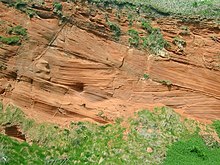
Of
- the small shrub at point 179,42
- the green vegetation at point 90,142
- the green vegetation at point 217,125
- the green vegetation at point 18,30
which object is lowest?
the green vegetation at point 90,142

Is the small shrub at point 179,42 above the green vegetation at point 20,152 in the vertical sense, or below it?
above

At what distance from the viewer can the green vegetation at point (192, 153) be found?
1585cm

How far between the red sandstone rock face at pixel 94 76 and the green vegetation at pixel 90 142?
0.58 meters

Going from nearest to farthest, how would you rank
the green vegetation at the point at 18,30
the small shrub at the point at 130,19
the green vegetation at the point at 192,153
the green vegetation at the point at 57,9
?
the green vegetation at the point at 192,153 < the green vegetation at the point at 18,30 < the green vegetation at the point at 57,9 < the small shrub at the point at 130,19

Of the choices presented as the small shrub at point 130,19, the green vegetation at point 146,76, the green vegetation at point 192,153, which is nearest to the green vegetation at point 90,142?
the green vegetation at point 192,153

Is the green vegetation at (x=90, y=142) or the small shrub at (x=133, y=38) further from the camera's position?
the small shrub at (x=133, y=38)

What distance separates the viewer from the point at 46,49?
17141 mm

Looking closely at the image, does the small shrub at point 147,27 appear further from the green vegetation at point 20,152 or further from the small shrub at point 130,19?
the green vegetation at point 20,152

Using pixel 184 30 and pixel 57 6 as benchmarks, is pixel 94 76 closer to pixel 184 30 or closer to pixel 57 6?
pixel 57 6

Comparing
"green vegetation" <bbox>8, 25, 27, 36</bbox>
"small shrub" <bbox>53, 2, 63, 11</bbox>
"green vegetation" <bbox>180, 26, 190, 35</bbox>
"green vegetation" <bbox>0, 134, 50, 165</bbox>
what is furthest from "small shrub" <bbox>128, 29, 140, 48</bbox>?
"green vegetation" <bbox>0, 134, 50, 165</bbox>

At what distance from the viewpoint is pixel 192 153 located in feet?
53.8

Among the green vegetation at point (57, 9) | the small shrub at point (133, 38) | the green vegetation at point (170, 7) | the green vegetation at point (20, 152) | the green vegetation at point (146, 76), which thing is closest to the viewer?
the green vegetation at point (20, 152)

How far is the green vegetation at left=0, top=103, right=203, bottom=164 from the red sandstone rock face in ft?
1.92

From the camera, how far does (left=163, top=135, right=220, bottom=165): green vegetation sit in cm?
1585
